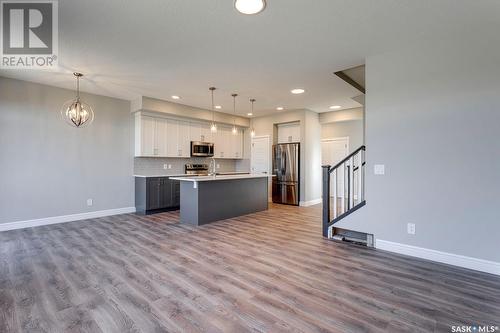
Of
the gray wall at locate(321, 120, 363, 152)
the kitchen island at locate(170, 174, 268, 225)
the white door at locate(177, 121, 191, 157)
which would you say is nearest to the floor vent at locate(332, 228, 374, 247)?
the kitchen island at locate(170, 174, 268, 225)

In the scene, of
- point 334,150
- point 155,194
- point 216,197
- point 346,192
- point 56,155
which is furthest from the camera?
point 334,150

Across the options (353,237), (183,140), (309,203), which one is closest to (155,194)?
(183,140)

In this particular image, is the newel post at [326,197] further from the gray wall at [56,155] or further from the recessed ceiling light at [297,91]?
the gray wall at [56,155]

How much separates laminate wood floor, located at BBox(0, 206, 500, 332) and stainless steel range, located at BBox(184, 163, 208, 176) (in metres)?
3.17

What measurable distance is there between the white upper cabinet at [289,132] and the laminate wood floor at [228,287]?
3.99 metres

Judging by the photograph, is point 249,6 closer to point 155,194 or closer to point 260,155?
point 155,194

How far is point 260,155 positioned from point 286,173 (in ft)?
3.96

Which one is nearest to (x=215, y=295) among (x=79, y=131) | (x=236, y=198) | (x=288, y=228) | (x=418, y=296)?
(x=418, y=296)

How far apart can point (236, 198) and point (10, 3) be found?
4338 millimetres

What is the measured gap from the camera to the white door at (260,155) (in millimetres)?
7680

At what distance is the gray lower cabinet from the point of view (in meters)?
5.64

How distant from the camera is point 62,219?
16.3ft

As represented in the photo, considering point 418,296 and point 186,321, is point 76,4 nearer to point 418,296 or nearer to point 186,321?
point 186,321
